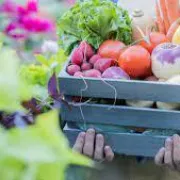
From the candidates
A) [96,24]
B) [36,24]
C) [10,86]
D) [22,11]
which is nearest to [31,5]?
[22,11]

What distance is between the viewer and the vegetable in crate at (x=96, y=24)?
1.06 meters

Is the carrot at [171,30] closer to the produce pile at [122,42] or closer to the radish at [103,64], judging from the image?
the produce pile at [122,42]

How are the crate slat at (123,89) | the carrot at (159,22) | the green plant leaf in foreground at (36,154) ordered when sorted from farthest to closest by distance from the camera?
the carrot at (159,22)
the crate slat at (123,89)
the green plant leaf in foreground at (36,154)

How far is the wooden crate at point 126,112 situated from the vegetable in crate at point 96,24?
0.50 feet

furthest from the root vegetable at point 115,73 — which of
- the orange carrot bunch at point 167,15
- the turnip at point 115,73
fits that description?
the orange carrot bunch at point 167,15

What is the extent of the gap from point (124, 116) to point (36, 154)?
0.67 m

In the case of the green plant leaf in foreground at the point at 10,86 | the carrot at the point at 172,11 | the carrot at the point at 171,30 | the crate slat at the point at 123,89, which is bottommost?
the crate slat at the point at 123,89

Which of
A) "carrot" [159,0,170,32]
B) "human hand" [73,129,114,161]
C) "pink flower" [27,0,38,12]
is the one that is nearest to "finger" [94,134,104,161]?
"human hand" [73,129,114,161]

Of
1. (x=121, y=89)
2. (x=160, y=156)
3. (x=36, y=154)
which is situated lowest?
A: (x=160, y=156)

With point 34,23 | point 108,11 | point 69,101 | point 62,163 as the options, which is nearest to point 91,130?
point 69,101

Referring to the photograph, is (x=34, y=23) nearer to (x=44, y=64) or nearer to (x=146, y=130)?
(x=44, y=64)

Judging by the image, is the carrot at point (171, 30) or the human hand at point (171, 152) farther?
the carrot at point (171, 30)

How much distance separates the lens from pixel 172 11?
1110 millimetres

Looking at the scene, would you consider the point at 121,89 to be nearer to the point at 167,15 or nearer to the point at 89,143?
the point at 89,143
